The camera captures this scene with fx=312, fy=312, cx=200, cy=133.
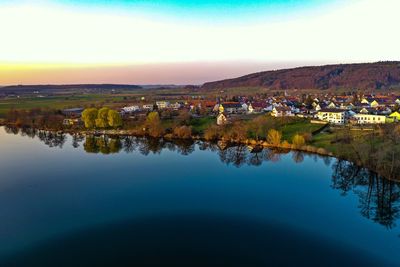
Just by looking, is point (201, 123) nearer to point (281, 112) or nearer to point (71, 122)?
point (281, 112)

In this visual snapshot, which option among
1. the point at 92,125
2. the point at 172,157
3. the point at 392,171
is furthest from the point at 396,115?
the point at 92,125

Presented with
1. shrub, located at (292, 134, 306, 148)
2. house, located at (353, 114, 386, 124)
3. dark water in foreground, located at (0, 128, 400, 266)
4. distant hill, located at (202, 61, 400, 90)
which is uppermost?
distant hill, located at (202, 61, 400, 90)

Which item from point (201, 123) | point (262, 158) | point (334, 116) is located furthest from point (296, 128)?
point (201, 123)

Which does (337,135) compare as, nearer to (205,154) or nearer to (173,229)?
(205,154)

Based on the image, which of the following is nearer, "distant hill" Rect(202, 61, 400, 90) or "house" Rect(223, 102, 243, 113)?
"house" Rect(223, 102, 243, 113)

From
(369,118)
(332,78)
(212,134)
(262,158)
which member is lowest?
(262,158)

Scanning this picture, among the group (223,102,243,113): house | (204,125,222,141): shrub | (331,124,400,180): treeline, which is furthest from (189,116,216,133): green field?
(331,124,400,180): treeline

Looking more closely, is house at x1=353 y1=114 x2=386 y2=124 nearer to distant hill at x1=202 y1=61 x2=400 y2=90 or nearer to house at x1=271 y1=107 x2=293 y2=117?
house at x1=271 y1=107 x2=293 y2=117
